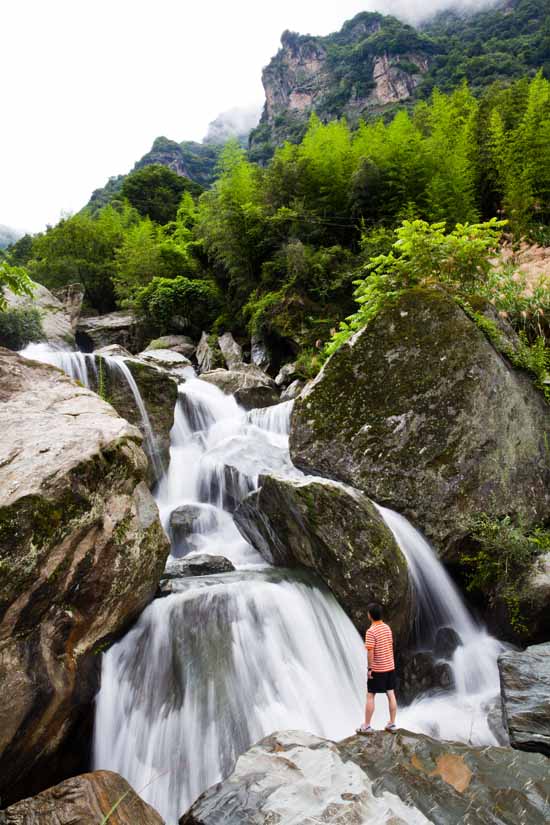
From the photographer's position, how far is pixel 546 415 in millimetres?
7035

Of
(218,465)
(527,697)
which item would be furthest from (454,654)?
(218,465)

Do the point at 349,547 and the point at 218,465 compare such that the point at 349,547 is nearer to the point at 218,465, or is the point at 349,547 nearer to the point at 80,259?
the point at 218,465

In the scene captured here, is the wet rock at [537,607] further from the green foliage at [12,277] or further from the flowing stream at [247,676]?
the green foliage at [12,277]

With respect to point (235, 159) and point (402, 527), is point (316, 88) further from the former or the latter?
point (402, 527)

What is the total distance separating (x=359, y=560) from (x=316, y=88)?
11565 centimetres

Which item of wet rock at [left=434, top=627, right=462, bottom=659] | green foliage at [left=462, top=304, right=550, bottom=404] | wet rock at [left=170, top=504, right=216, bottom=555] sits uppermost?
green foliage at [left=462, top=304, right=550, bottom=404]

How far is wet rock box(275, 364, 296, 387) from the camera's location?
14.1 m

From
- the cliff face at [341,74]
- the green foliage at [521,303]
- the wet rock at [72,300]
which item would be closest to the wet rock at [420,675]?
the green foliage at [521,303]

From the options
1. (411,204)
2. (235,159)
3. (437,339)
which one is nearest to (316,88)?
(235,159)

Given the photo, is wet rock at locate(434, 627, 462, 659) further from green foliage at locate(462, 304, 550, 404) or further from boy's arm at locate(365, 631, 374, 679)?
green foliage at locate(462, 304, 550, 404)

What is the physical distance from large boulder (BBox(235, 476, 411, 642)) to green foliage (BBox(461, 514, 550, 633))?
3.92 ft

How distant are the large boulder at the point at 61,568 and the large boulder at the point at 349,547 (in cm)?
164

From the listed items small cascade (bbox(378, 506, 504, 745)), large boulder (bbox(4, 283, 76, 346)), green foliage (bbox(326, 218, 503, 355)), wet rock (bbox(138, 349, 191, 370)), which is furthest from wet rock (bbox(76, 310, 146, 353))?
small cascade (bbox(378, 506, 504, 745))

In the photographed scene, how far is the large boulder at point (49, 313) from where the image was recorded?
610 inches
